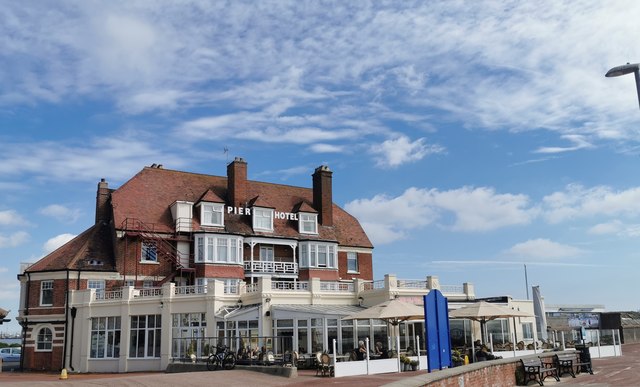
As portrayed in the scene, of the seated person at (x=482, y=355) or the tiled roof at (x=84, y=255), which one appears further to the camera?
the tiled roof at (x=84, y=255)

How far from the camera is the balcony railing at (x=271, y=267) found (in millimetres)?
36312

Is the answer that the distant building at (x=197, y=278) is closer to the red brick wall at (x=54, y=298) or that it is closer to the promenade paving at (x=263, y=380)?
the red brick wall at (x=54, y=298)

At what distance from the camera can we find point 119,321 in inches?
1194

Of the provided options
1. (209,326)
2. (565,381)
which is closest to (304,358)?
(209,326)

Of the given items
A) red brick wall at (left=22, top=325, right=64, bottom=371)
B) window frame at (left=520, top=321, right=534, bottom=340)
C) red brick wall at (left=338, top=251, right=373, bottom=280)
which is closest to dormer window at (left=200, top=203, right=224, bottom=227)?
red brick wall at (left=338, top=251, right=373, bottom=280)

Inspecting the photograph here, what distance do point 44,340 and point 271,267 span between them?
1291cm

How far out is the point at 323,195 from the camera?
4062 cm

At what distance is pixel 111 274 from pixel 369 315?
54.1ft

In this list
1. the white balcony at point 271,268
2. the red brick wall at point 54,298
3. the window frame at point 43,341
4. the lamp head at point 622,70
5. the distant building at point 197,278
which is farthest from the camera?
the white balcony at point 271,268

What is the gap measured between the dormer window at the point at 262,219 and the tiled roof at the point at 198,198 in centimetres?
36

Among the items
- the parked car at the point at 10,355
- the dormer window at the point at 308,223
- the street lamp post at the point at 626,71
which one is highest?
the dormer window at the point at 308,223

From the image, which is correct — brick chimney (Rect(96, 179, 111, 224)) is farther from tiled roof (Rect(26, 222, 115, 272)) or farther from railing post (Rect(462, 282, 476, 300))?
railing post (Rect(462, 282, 476, 300))

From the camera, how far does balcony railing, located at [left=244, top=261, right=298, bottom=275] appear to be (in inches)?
1430

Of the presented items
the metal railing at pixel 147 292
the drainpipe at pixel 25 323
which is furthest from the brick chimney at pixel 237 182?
the drainpipe at pixel 25 323
